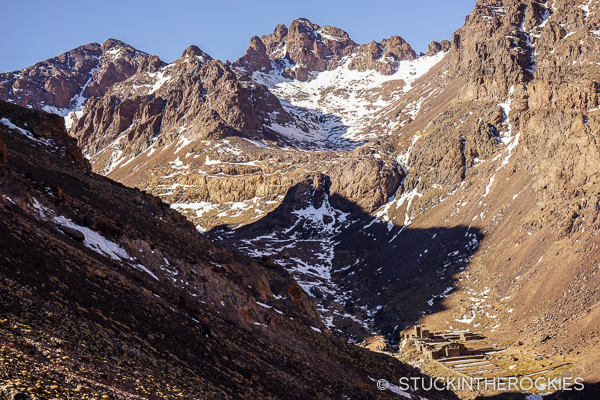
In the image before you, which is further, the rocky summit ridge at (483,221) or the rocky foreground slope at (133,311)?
the rocky summit ridge at (483,221)

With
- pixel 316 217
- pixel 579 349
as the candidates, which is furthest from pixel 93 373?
pixel 316 217

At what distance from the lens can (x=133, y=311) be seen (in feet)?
68.7

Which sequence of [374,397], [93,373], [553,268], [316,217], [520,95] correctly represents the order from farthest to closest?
[316,217], [520,95], [553,268], [374,397], [93,373]

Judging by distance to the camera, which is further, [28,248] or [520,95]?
[520,95]

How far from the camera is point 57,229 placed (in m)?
26.2

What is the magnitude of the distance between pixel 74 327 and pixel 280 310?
25.2 m

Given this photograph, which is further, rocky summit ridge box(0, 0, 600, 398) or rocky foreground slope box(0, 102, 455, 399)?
rocky summit ridge box(0, 0, 600, 398)

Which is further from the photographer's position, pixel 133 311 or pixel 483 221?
pixel 483 221

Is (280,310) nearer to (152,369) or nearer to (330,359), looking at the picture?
(330,359)

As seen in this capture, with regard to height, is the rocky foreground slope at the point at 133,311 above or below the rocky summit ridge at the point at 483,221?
below

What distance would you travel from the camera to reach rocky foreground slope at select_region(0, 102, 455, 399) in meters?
14.3

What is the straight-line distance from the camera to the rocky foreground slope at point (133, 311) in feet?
46.9

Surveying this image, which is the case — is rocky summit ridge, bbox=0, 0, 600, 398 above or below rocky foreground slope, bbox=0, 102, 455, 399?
above

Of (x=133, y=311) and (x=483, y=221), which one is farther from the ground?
(x=483, y=221)
